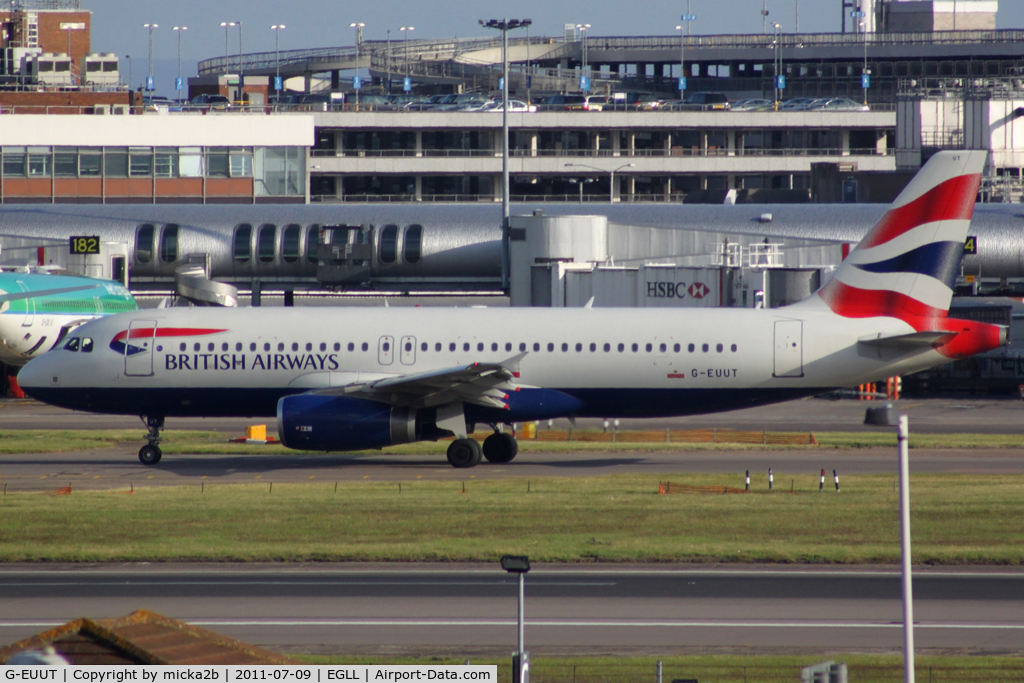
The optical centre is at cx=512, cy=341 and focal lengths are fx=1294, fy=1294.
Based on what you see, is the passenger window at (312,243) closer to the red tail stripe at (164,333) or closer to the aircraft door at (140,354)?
the red tail stripe at (164,333)

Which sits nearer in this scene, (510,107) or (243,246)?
(243,246)

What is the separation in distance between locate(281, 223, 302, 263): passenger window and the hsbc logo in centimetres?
1791

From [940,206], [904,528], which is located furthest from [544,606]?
[940,206]

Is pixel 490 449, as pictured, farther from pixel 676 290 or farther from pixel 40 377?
pixel 676 290

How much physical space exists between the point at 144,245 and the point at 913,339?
4117cm

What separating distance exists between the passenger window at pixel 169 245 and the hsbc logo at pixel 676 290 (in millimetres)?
23560

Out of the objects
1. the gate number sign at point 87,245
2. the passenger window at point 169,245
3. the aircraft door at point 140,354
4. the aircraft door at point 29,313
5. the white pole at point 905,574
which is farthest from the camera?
the passenger window at point 169,245

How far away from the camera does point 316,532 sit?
2633 cm

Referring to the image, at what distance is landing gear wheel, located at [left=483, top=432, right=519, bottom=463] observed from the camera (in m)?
37.1

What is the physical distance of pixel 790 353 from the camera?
35.2 m

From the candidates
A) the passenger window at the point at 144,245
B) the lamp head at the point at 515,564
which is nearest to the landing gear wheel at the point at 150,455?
the lamp head at the point at 515,564

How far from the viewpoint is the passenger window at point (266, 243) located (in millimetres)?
62972

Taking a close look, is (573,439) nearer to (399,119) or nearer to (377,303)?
(377,303)

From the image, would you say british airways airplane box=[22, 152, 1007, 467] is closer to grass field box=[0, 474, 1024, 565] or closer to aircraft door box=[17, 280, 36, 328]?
grass field box=[0, 474, 1024, 565]
